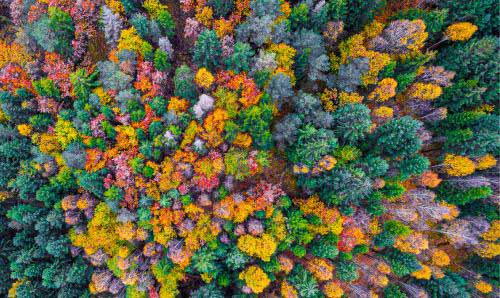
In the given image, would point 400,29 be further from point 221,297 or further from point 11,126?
point 11,126

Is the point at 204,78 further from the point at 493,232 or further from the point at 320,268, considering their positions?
the point at 493,232

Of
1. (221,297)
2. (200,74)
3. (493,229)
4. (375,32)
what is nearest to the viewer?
(200,74)

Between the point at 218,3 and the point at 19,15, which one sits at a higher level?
the point at 218,3

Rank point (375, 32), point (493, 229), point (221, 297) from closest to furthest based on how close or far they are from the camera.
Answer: point (221, 297) → point (375, 32) → point (493, 229)

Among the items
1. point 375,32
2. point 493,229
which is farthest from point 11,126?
point 493,229

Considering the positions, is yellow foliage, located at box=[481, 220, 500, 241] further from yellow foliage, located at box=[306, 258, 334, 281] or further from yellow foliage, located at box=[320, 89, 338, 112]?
yellow foliage, located at box=[320, 89, 338, 112]

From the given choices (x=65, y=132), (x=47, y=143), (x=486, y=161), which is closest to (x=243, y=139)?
A: (x=65, y=132)

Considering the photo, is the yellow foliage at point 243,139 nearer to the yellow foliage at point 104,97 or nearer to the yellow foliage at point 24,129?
the yellow foliage at point 104,97

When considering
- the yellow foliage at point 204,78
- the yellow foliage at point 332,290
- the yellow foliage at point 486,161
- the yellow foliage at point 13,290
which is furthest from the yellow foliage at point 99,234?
the yellow foliage at point 486,161
